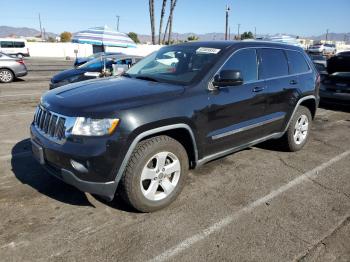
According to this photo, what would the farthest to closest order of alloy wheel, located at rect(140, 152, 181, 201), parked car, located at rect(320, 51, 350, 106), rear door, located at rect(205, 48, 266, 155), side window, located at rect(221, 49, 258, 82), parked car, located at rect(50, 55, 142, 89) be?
parked car, located at rect(50, 55, 142, 89) < parked car, located at rect(320, 51, 350, 106) < side window, located at rect(221, 49, 258, 82) < rear door, located at rect(205, 48, 266, 155) < alloy wheel, located at rect(140, 152, 181, 201)

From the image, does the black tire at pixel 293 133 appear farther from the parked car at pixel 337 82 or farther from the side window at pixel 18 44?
the side window at pixel 18 44

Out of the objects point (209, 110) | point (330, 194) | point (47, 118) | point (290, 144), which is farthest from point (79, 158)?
point (290, 144)

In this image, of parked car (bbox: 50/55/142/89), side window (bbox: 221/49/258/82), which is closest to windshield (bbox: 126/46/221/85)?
side window (bbox: 221/49/258/82)

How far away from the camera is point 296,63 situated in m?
5.32

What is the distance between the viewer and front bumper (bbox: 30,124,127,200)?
303 cm

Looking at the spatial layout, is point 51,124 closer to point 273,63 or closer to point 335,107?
point 273,63

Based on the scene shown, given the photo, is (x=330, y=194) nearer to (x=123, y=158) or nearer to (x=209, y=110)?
(x=209, y=110)


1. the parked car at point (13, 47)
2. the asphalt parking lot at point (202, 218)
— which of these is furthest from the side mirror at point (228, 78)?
the parked car at point (13, 47)

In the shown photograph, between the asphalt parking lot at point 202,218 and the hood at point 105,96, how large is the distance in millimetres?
1076

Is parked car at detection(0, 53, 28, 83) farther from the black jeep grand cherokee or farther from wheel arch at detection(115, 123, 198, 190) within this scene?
wheel arch at detection(115, 123, 198, 190)

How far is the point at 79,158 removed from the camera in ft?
9.98

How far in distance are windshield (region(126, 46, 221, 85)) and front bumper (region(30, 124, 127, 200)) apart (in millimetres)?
1274

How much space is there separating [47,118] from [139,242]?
157 centimetres

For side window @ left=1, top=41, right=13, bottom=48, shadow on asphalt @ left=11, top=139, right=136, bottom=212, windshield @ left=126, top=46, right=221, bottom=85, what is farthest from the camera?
side window @ left=1, top=41, right=13, bottom=48
